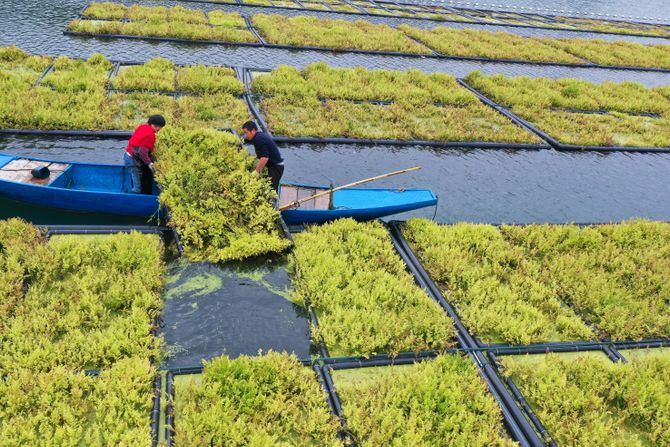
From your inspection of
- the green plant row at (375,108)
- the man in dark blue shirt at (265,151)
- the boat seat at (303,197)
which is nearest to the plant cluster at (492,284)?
the boat seat at (303,197)

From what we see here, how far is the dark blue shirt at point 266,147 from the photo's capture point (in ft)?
33.6

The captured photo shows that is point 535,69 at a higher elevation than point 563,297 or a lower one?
higher

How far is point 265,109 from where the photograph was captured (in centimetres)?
1642

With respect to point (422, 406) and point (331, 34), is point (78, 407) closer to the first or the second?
point (422, 406)

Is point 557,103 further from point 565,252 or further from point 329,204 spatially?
point 329,204

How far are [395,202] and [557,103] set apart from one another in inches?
517

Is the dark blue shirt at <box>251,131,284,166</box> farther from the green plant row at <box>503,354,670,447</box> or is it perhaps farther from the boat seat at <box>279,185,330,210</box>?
the green plant row at <box>503,354,670,447</box>

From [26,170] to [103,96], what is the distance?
5.91 metres

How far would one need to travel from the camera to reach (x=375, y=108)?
57.9 feet

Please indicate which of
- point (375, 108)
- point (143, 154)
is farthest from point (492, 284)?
point (375, 108)

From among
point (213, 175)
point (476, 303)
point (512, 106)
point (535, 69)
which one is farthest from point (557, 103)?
point (213, 175)

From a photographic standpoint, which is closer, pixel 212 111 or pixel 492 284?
pixel 492 284

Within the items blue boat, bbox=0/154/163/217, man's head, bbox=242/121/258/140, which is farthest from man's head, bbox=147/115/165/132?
man's head, bbox=242/121/258/140

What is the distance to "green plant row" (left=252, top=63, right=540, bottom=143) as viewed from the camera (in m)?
15.9
